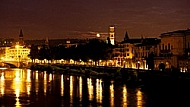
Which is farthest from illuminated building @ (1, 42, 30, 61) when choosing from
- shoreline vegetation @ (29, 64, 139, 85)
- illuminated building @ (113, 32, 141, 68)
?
illuminated building @ (113, 32, 141, 68)

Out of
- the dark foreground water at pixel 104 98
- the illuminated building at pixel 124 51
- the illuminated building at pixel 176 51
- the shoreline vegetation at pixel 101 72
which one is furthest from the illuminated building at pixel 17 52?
the dark foreground water at pixel 104 98

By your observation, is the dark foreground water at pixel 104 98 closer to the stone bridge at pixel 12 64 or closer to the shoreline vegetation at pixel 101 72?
the shoreline vegetation at pixel 101 72

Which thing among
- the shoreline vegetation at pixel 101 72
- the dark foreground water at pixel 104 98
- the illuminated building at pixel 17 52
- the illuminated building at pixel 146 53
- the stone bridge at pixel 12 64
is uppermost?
the illuminated building at pixel 17 52

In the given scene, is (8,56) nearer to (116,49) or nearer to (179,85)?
(116,49)

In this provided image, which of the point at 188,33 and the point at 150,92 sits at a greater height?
the point at 188,33

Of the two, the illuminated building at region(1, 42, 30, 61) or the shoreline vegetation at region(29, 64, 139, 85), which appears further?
the illuminated building at region(1, 42, 30, 61)

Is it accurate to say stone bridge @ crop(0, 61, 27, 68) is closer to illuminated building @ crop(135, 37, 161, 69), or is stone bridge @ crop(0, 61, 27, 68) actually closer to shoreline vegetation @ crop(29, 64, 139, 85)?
shoreline vegetation @ crop(29, 64, 139, 85)

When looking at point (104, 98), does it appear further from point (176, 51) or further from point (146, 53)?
point (146, 53)

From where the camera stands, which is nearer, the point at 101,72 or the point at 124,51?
the point at 101,72

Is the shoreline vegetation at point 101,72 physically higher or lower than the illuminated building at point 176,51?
lower

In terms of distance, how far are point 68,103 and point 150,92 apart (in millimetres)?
8890

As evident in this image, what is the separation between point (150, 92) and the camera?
38.1m

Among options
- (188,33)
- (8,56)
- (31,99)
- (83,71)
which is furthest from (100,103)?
(8,56)

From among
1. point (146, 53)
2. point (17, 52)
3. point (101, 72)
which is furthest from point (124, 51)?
point (17, 52)
